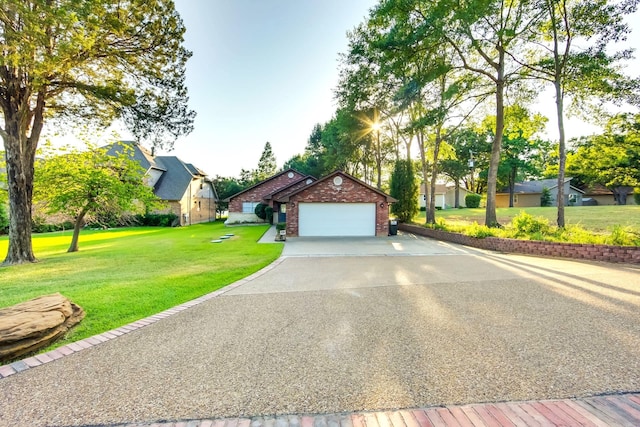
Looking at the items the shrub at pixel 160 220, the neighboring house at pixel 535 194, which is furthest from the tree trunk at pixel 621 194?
the shrub at pixel 160 220

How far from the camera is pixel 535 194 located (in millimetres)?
39375

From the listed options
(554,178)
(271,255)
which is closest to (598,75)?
(271,255)

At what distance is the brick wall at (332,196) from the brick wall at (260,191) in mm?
10607

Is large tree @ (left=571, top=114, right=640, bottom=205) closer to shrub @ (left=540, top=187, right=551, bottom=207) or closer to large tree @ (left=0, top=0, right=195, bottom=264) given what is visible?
large tree @ (left=0, top=0, right=195, bottom=264)

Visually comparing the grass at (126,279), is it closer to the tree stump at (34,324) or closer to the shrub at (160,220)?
the tree stump at (34,324)

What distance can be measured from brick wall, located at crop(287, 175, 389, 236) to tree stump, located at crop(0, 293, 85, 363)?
12.4m

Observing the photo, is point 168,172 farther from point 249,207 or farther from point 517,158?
point 517,158

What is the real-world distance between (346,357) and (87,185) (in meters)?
12.8

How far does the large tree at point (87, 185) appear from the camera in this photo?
1114 cm

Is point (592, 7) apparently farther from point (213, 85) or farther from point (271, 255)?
point (213, 85)

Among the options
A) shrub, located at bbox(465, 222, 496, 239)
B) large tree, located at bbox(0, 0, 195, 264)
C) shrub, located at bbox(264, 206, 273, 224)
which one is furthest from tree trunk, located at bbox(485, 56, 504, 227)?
shrub, located at bbox(264, 206, 273, 224)

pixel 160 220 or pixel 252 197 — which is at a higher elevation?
pixel 252 197

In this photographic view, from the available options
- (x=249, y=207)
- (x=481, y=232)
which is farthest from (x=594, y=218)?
(x=249, y=207)

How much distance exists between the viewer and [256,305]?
4.94m
